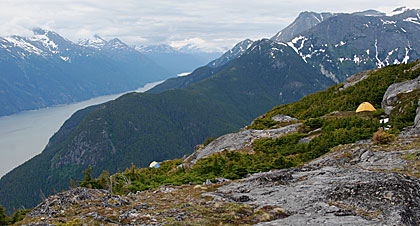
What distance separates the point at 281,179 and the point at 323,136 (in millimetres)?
15997

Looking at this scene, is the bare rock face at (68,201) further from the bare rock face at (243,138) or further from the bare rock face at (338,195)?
the bare rock face at (243,138)

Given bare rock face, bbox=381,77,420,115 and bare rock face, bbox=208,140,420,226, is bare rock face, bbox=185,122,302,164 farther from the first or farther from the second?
bare rock face, bbox=208,140,420,226

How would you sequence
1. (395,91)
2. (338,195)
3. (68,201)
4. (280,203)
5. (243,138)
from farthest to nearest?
(243,138)
(395,91)
(68,201)
(280,203)
(338,195)

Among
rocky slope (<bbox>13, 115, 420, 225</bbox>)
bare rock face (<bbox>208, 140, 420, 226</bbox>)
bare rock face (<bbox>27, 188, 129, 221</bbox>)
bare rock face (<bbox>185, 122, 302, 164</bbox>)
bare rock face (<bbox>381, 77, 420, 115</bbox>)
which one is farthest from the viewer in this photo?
bare rock face (<bbox>185, 122, 302, 164</bbox>)

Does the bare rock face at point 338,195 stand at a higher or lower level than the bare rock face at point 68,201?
lower

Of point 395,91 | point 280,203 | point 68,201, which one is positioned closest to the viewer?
point 280,203

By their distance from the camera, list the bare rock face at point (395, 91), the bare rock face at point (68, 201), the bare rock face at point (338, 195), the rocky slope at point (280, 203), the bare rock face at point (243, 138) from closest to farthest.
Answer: the bare rock face at point (338, 195) → the rocky slope at point (280, 203) → the bare rock face at point (68, 201) → the bare rock face at point (395, 91) → the bare rock face at point (243, 138)

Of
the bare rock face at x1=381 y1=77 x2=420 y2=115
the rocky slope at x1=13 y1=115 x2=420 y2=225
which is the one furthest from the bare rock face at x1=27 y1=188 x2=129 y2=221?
the bare rock face at x1=381 y1=77 x2=420 y2=115

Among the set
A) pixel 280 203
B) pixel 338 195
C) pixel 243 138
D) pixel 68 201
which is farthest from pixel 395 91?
pixel 68 201

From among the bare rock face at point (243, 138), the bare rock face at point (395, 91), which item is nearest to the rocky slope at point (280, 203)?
the bare rock face at point (395, 91)

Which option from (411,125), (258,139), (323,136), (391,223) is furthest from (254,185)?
(258,139)

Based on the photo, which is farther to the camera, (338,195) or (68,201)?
(68,201)

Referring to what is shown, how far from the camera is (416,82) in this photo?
37000 mm

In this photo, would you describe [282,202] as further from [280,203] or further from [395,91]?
[395,91]
